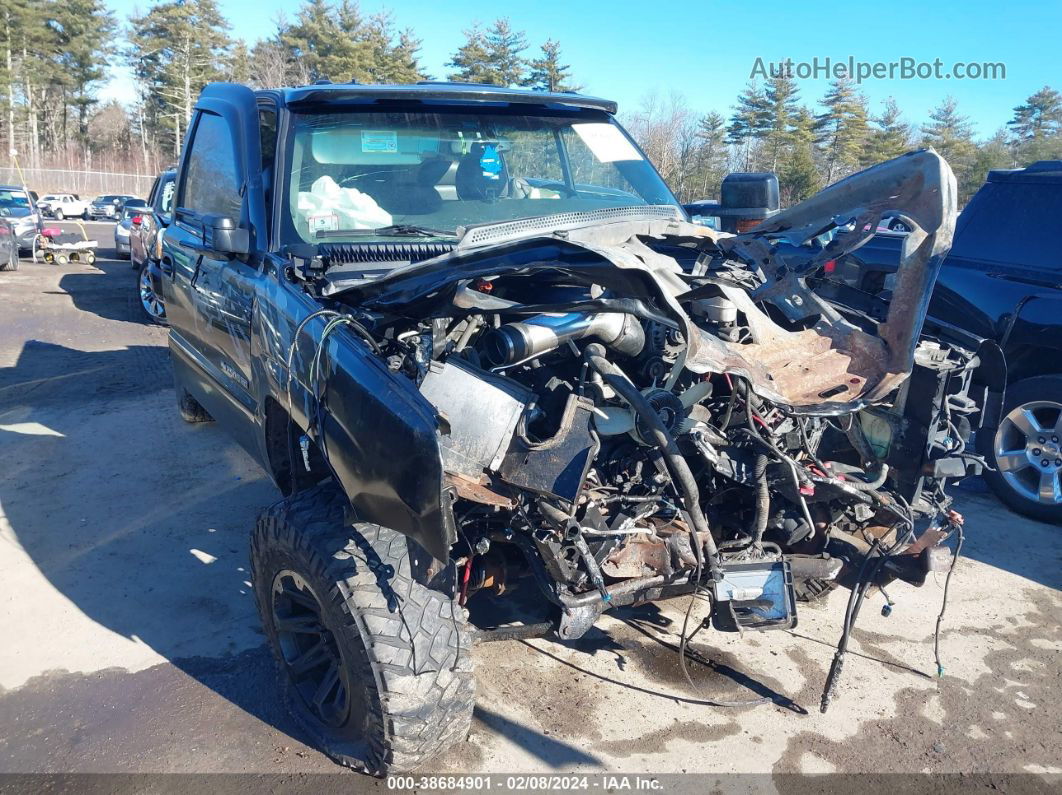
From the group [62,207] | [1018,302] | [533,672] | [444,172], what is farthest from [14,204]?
[1018,302]

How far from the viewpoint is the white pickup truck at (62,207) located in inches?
1350

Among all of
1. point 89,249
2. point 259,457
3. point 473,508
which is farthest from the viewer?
point 89,249

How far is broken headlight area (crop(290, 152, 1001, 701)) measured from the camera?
8.07 feet

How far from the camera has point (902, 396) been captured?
115 inches

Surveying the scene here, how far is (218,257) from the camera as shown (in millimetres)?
3805

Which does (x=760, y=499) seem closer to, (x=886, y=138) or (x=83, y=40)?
(x=886, y=138)

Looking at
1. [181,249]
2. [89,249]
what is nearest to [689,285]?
[181,249]

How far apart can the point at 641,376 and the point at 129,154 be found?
61.0 metres

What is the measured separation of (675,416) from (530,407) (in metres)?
0.48

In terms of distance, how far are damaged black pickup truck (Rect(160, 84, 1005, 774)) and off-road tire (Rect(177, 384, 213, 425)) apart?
236 cm

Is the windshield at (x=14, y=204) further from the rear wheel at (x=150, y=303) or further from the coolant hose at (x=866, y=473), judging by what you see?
the coolant hose at (x=866, y=473)

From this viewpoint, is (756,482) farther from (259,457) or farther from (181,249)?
(181,249)

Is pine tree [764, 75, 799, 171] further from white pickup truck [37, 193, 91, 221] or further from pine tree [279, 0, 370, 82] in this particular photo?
white pickup truck [37, 193, 91, 221]

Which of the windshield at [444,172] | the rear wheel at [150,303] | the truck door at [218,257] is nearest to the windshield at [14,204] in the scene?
the rear wheel at [150,303]
